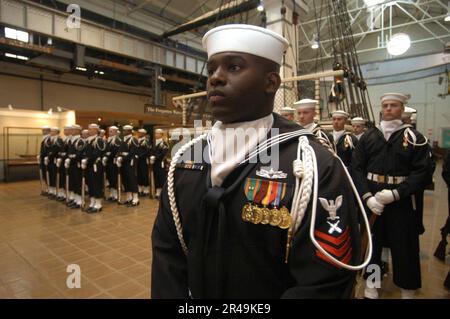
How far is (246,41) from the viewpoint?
913 millimetres

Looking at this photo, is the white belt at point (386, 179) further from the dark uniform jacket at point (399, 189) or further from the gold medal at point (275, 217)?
the gold medal at point (275, 217)

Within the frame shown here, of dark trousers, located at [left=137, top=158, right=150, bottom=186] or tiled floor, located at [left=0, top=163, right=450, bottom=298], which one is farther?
dark trousers, located at [left=137, top=158, right=150, bottom=186]

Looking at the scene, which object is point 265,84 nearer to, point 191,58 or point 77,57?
point 77,57

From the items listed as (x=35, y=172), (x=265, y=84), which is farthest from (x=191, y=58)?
(x=265, y=84)

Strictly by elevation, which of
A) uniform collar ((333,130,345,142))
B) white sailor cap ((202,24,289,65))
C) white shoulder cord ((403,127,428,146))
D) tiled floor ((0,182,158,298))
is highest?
white sailor cap ((202,24,289,65))

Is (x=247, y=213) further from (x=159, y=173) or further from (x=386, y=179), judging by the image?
(x=159, y=173)

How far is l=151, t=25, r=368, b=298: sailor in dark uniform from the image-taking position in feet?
2.64

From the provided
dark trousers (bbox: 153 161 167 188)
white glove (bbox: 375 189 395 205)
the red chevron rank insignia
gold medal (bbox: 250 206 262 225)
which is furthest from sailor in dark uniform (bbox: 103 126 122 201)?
the red chevron rank insignia

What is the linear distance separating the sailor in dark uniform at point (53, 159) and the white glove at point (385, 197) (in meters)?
7.23

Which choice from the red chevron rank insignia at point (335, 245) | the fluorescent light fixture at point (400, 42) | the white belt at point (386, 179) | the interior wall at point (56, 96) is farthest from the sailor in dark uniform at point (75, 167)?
the fluorescent light fixture at point (400, 42)

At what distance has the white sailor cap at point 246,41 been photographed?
3.00ft

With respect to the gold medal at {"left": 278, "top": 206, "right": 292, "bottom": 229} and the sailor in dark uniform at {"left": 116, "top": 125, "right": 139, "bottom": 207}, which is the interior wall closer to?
the sailor in dark uniform at {"left": 116, "top": 125, "right": 139, "bottom": 207}

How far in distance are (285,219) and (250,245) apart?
153mm

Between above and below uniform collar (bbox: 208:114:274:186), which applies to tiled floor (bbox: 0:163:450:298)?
below
